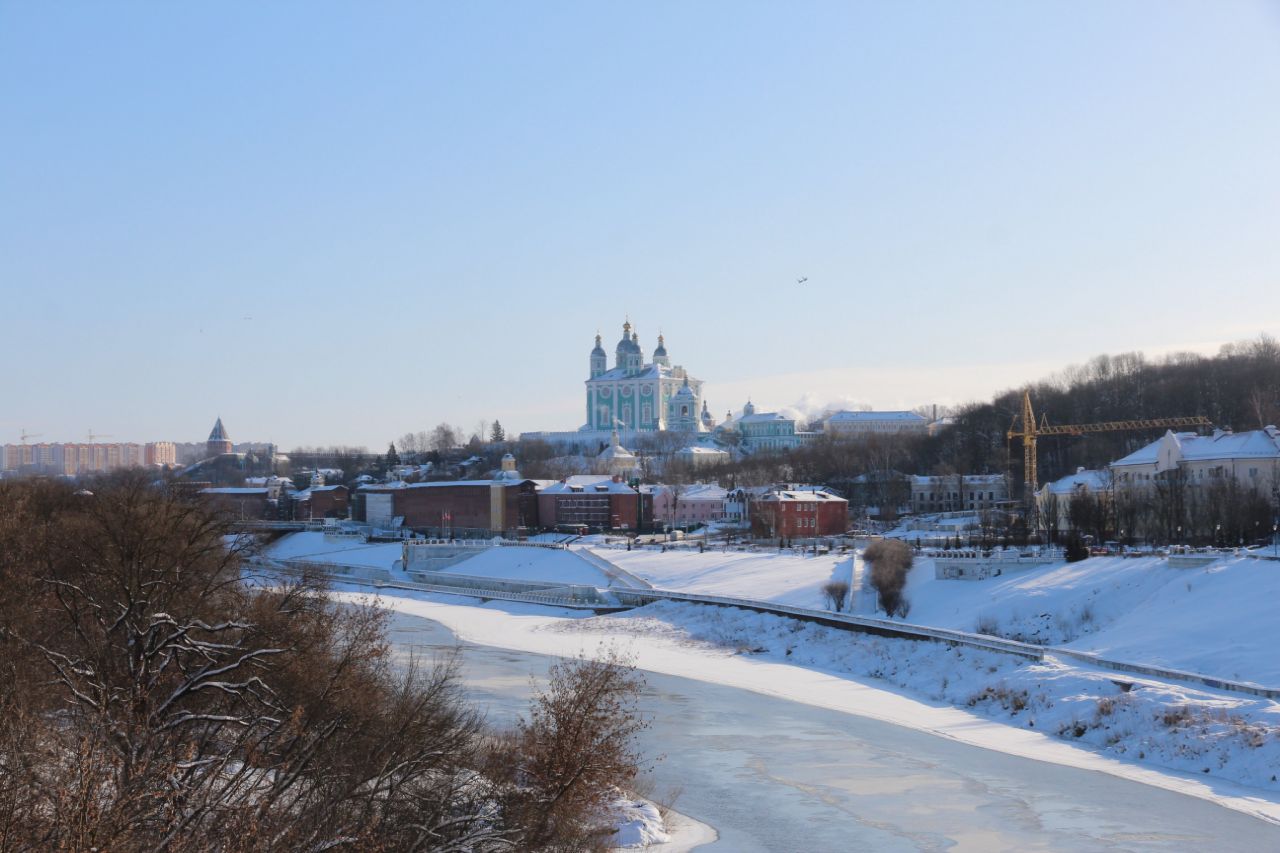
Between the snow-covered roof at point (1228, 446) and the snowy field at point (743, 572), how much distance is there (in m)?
17.1

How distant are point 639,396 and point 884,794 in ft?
434

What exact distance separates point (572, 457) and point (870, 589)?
89300mm

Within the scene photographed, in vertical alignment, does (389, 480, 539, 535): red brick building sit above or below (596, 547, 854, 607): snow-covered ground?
above

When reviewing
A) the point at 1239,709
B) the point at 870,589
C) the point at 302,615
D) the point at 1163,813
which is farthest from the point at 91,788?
the point at 870,589

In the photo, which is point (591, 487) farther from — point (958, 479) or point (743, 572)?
point (743, 572)

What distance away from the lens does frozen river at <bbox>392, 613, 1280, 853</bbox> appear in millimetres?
17500

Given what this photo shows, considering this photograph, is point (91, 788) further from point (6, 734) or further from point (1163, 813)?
point (1163, 813)

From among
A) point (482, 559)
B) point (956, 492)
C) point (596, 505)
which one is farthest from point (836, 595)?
point (956, 492)

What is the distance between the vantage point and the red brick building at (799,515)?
6900 centimetres

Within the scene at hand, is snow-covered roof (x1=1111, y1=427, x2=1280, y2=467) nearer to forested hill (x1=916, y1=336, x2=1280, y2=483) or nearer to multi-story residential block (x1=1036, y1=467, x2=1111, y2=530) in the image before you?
multi-story residential block (x1=1036, y1=467, x2=1111, y2=530)

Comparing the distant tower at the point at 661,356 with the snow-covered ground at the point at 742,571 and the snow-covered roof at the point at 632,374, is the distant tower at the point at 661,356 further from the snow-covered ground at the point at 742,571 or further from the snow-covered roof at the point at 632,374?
the snow-covered ground at the point at 742,571

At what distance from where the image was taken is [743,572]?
170ft

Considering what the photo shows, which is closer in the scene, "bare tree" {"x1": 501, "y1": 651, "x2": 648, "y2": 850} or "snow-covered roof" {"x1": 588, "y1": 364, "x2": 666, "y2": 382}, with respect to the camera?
"bare tree" {"x1": 501, "y1": 651, "x2": 648, "y2": 850}

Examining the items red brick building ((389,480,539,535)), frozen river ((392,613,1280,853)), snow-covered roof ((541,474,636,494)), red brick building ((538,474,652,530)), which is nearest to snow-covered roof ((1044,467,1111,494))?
red brick building ((538,474,652,530))
